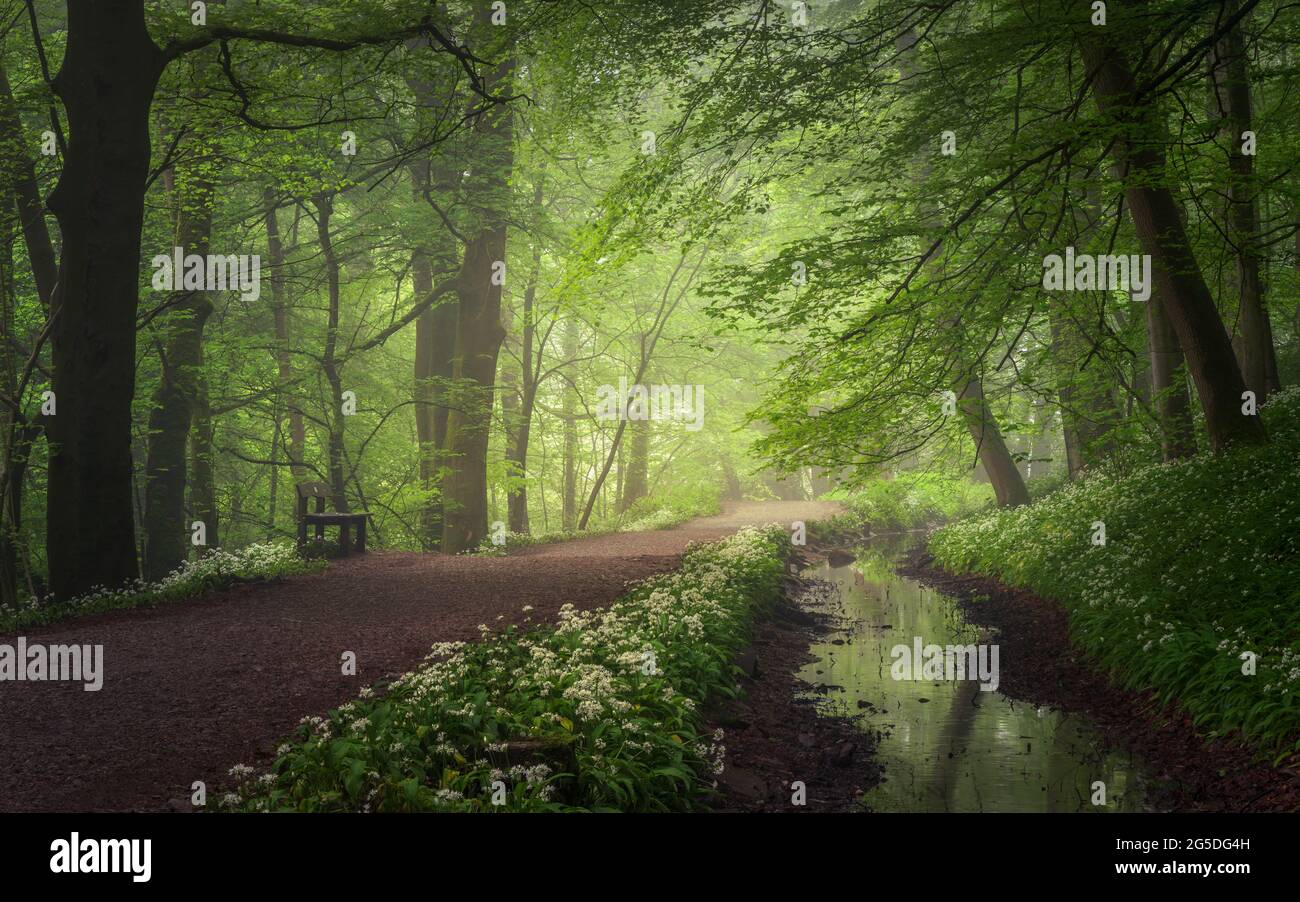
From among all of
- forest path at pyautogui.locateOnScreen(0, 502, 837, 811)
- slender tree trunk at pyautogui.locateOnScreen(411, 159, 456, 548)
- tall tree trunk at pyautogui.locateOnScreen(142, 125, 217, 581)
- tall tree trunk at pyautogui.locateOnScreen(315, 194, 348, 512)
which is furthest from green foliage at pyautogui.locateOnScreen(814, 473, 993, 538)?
tall tree trunk at pyautogui.locateOnScreen(142, 125, 217, 581)

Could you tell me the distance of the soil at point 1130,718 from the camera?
18.8ft

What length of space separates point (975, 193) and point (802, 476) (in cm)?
4594

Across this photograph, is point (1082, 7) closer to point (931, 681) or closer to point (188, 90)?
point (931, 681)

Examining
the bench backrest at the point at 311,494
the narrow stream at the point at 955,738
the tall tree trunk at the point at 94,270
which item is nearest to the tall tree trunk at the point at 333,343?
the bench backrest at the point at 311,494

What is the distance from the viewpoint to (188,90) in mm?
11844

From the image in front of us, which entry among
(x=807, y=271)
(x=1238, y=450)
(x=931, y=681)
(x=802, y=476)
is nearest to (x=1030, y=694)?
(x=931, y=681)

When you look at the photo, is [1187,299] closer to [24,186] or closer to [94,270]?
[94,270]

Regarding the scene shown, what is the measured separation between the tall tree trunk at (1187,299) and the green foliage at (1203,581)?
1.50ft

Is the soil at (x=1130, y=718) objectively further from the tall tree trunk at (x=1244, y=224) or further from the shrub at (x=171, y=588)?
the shrub at (x=171, y=588)

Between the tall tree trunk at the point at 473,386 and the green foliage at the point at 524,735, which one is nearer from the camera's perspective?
the green foliage at the point at 524,735

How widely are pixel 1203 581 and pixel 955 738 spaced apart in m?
2.84

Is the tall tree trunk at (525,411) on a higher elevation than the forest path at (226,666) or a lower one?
higher
